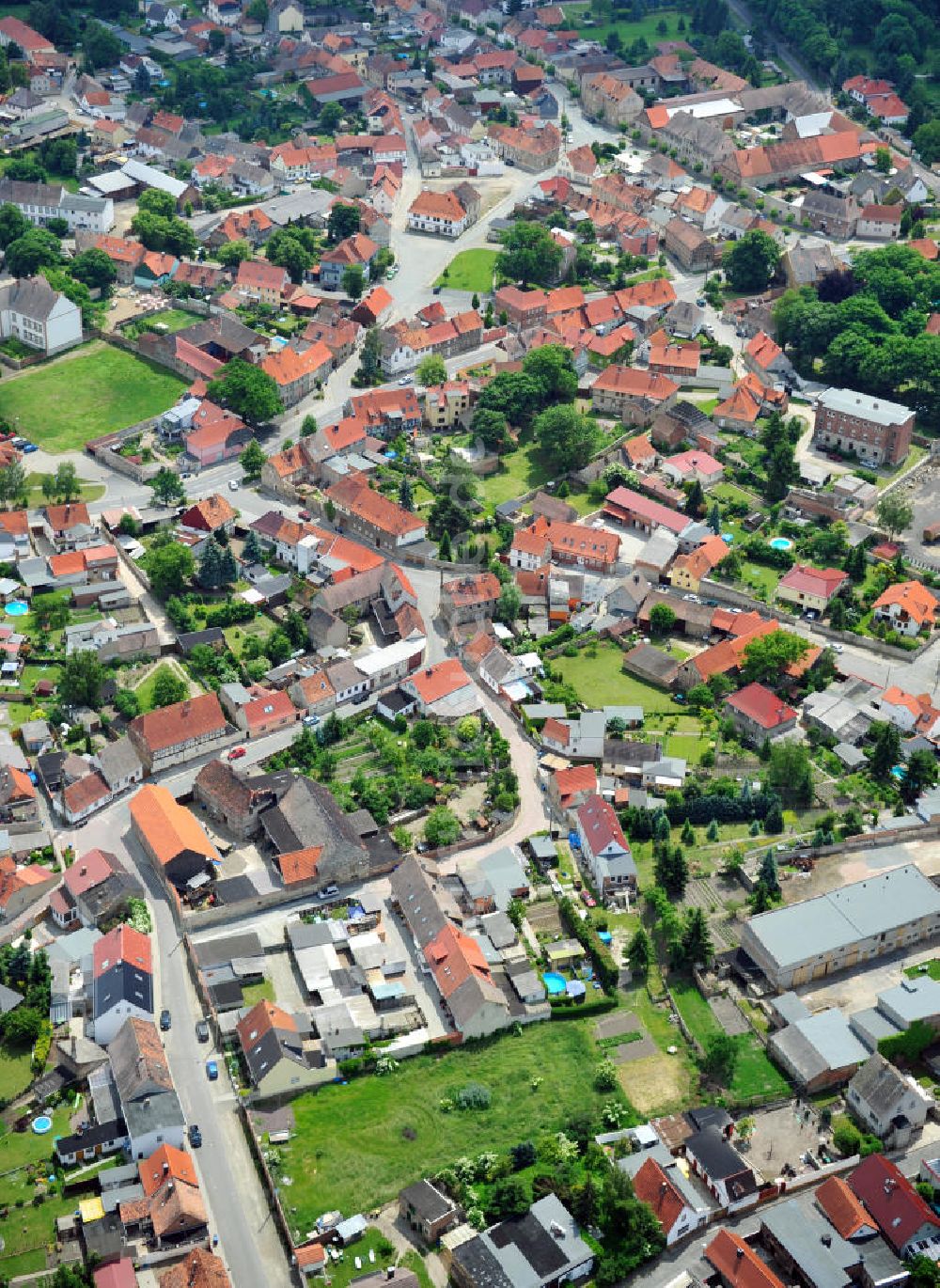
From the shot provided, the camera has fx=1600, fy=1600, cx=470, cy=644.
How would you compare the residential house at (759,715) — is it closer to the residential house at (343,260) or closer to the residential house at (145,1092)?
the residential house at (145,1092)

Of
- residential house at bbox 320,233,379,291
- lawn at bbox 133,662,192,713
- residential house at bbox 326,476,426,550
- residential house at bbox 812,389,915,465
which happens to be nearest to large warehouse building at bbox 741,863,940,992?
lawn at bbox 133,662,192,713

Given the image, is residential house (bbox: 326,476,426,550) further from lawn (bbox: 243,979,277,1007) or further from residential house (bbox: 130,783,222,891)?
lawn (bbox: 243,979,277,1007)

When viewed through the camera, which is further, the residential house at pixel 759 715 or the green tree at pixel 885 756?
the residential house at pixel 759 715

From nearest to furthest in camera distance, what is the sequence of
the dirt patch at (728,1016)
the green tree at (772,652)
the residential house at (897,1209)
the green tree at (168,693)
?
the residential house at (897,1209) < the dirt patch at (728,1016) < the green tree at (168,693) < the green tree at (772,652)

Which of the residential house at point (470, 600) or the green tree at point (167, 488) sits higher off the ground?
the residential house at point (470, 600)

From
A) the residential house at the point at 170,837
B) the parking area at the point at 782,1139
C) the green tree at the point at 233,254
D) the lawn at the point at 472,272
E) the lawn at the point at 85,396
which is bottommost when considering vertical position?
the lawn at the point at 85,396

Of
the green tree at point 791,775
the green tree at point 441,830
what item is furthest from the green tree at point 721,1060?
the green tree at point 791,775
